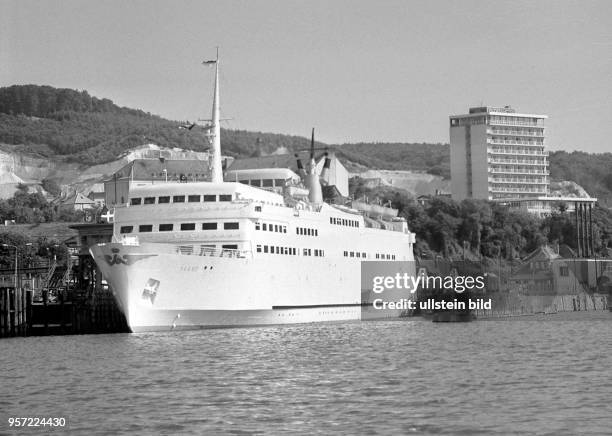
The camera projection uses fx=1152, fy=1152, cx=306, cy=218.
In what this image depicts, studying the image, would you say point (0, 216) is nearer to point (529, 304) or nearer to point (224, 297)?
point (529, 304)

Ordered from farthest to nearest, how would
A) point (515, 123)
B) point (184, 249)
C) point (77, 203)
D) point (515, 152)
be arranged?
1. point (515, 123)
2. point (515, 152)
3. point (77, 203)
4. point (184, 249)

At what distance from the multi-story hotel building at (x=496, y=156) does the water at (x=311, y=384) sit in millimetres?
120529

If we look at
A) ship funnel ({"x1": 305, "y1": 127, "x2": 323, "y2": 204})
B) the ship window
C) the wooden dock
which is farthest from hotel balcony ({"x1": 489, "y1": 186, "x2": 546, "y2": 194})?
the ship window

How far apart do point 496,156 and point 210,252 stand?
405ft

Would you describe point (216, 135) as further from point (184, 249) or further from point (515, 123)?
point (515, 123)

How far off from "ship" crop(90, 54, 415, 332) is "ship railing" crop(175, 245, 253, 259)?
0.17 ft

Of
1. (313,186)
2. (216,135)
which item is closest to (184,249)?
(216,135)

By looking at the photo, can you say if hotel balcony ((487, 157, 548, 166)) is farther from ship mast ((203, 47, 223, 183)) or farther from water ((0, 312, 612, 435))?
water ((0, 312, 612, 435))

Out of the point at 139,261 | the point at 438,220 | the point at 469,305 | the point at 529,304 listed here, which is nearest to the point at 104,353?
the point at 139,261

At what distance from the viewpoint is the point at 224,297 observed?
5375 centimetres

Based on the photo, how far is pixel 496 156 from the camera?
171875 millimetres

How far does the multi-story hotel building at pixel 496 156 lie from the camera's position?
6727 inches

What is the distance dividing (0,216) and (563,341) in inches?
4163

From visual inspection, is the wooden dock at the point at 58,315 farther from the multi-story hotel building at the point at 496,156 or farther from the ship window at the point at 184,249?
the multi-story hotel building at the point at 496,156
